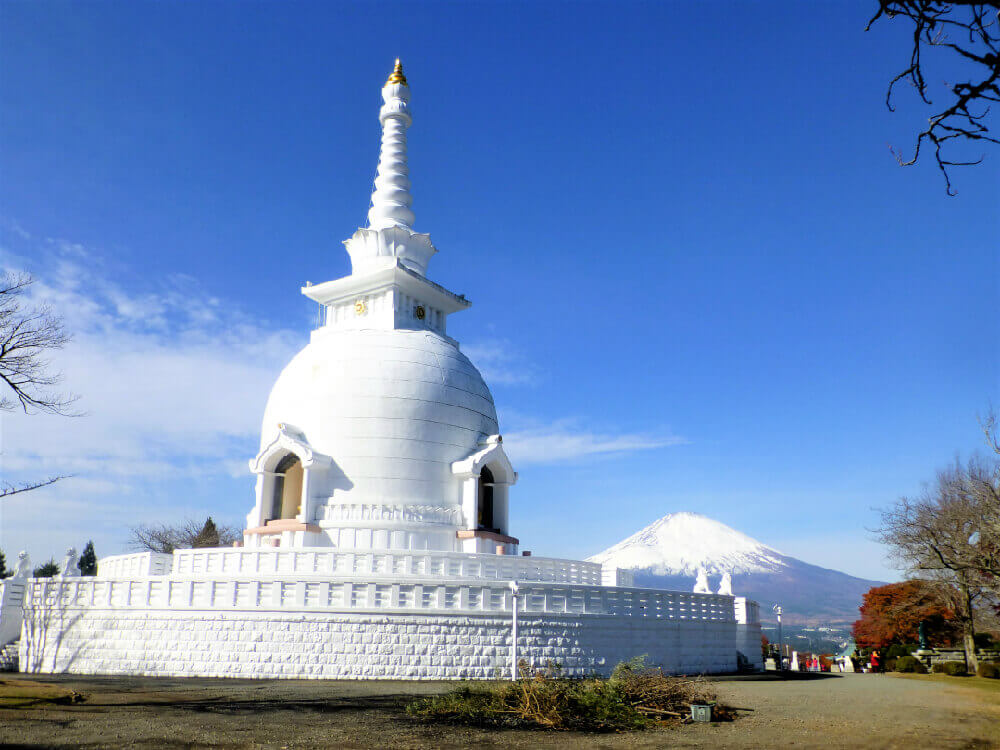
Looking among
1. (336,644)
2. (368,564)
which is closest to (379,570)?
(368,564)

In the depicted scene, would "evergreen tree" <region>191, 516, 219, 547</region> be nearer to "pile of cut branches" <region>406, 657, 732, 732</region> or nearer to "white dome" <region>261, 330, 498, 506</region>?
"white dome" <region>261, 330, 498, 506</region>

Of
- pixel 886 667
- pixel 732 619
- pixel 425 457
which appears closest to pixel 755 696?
pixel 732 619

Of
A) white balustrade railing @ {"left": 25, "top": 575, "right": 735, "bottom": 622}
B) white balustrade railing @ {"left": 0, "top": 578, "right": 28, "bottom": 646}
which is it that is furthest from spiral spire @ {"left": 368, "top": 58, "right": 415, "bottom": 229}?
white balustrade railing @ {"left": 0, "top": 578, "right": 28, "bottom": 646}

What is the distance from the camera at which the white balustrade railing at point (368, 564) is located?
2188 cm

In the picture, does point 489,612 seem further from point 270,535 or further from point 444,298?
point 444,298

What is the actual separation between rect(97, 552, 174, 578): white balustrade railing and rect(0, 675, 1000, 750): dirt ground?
17.8 ft

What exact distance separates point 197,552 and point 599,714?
1470 centimetres

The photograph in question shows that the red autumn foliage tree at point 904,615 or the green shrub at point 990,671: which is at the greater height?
the red autumn foliage tree at point 904,615

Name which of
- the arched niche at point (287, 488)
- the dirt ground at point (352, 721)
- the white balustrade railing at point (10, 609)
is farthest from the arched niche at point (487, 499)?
the white balustrade railing at point (10, 609)

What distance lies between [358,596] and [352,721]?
7914 millimetres

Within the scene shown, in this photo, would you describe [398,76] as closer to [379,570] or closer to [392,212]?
[392,212]

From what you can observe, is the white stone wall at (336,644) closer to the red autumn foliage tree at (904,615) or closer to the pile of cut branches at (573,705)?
the pile of cut branches at (573,705)

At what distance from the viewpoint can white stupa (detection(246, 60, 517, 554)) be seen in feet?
84.1

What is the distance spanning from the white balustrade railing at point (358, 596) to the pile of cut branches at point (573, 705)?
586 centimetres
